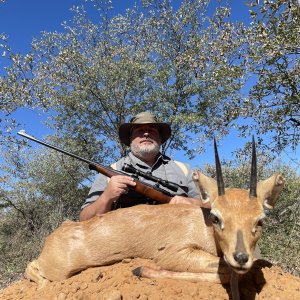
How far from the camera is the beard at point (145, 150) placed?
7.03 metres

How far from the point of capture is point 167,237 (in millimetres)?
4594

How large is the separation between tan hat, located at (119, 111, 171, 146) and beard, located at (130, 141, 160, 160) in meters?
0.39

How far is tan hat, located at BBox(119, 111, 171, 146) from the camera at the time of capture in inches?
276

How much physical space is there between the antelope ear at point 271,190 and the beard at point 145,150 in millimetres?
3228

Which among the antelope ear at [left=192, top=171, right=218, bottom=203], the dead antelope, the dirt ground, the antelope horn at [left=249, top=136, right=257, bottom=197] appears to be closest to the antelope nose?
the dead antelope

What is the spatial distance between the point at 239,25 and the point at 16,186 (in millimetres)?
16921

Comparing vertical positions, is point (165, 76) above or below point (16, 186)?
above

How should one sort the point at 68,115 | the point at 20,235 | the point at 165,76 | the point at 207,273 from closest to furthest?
the point at 207,273 → the point at 20,235 → the point at 165,76 → the point at 68,115

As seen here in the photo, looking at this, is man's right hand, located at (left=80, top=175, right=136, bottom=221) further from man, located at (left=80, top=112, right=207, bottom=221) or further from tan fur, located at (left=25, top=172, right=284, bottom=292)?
tan fur, located at (left=25, top=172, right=284, bottom=292)

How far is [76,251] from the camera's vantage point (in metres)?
4.92

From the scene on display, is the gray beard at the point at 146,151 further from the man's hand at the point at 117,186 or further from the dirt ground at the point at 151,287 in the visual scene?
the dirt ground at the point at 151,287

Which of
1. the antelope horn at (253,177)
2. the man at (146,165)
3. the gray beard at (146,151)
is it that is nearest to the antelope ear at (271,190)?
the antelope horn at (253,177)

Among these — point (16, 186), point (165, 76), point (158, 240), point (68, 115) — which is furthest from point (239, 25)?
point (16, 186)

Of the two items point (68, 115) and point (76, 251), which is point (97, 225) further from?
point (68, 115)
